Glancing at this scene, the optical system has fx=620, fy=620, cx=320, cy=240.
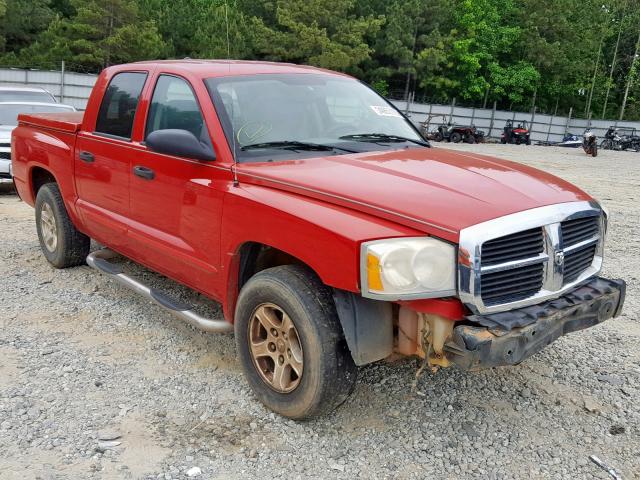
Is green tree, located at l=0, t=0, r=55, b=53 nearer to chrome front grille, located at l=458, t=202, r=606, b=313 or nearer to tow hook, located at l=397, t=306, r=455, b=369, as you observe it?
tow hook, located at l=397, t=306, r=455, b=369

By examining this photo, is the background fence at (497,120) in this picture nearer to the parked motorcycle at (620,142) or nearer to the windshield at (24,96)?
the parked motorcycle at (620,142)

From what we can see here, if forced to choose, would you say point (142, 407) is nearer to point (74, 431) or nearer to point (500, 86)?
point (74, 431)

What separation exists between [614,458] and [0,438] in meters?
3.00

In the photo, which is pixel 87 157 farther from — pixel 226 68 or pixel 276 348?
pixel 276 348

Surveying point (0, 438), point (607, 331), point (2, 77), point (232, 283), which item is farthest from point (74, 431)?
point (2, 77)

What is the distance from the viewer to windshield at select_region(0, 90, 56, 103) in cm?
1042

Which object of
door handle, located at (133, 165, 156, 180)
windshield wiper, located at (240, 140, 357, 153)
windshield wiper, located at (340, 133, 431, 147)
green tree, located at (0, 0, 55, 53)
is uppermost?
green tree, located at (0, 0, 55, 53)

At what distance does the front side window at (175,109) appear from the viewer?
373 centimetres

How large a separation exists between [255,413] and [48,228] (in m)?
3.36

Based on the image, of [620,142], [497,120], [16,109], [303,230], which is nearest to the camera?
[303,230]

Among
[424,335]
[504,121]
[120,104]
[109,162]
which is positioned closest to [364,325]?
[424,335]

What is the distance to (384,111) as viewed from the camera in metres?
4.38

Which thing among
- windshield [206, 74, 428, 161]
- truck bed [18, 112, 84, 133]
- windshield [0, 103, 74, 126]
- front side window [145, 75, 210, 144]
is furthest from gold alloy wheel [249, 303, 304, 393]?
windshield [0, 103, 74, 126]

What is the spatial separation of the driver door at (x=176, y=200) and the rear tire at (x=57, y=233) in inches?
56.4
